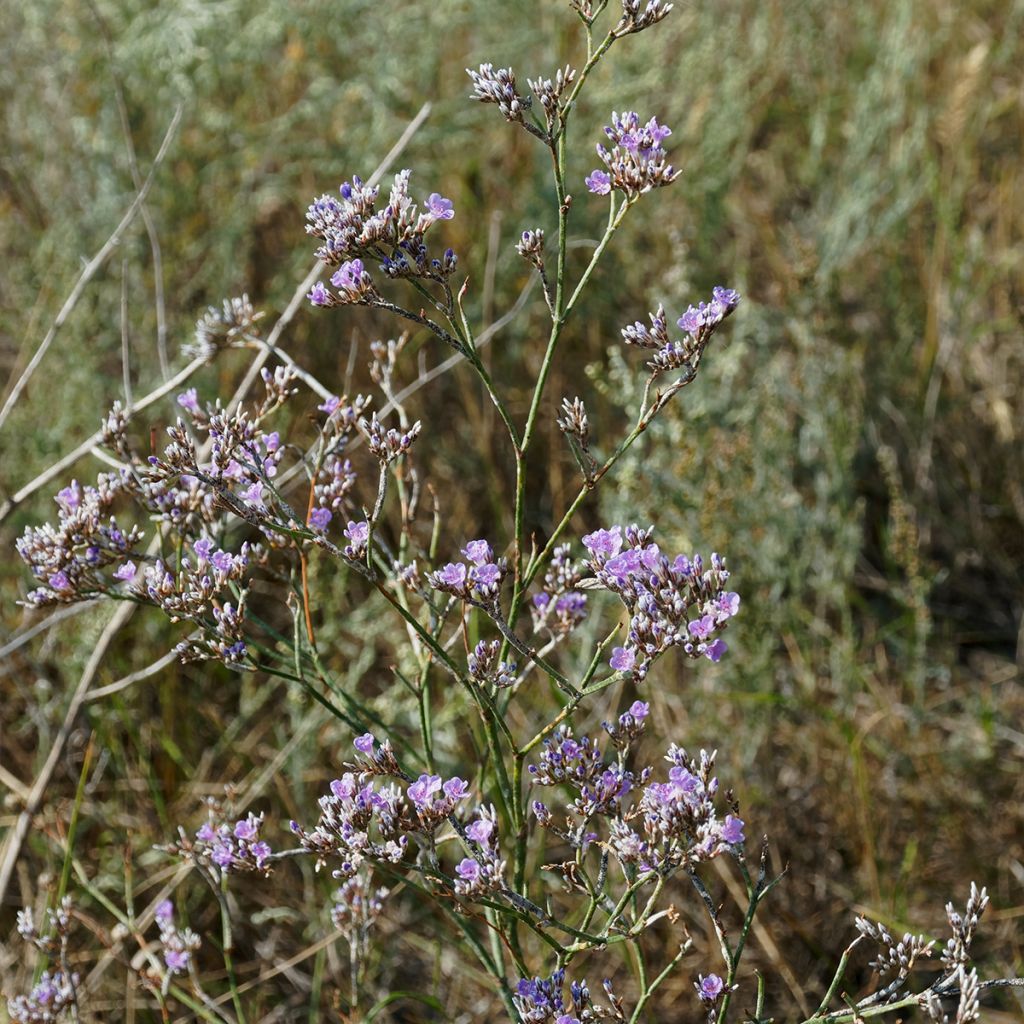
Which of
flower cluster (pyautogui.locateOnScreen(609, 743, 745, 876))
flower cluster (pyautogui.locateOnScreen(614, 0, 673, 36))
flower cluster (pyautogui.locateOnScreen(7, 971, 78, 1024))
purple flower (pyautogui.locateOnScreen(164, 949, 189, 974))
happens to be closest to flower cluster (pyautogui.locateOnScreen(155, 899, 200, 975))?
purple flower (pyautogui.locateOnScreen(164, 949, 189, 974))

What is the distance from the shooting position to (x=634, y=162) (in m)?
1.45

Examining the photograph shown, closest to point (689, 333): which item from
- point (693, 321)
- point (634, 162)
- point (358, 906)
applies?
point (693, 321)

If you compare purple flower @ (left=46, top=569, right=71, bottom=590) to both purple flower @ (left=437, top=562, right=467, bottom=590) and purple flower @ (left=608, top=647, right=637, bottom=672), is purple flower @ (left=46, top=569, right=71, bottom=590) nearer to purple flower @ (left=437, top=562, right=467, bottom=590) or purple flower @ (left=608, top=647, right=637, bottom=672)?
purple flower @ (left=437, top=562, right=467, bottom=590)

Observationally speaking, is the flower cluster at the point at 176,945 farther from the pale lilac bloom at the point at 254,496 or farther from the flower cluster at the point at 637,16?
the flower cluster at the point at 637,16

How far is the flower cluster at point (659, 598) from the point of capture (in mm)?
1353

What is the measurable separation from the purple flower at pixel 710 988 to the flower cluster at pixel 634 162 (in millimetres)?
915

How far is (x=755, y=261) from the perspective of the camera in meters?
4.50

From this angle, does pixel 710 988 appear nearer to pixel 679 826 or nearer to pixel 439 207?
pixel 679 826

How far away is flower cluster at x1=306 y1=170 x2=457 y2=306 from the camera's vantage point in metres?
1.38

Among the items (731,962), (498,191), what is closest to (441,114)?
(498,191)

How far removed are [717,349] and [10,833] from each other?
2.63 metres

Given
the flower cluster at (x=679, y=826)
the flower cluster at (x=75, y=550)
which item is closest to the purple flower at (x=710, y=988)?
the flower cluster at (x=679, y=826)

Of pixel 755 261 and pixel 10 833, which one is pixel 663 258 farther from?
pixel 10 833

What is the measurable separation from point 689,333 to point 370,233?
1.26 ft
